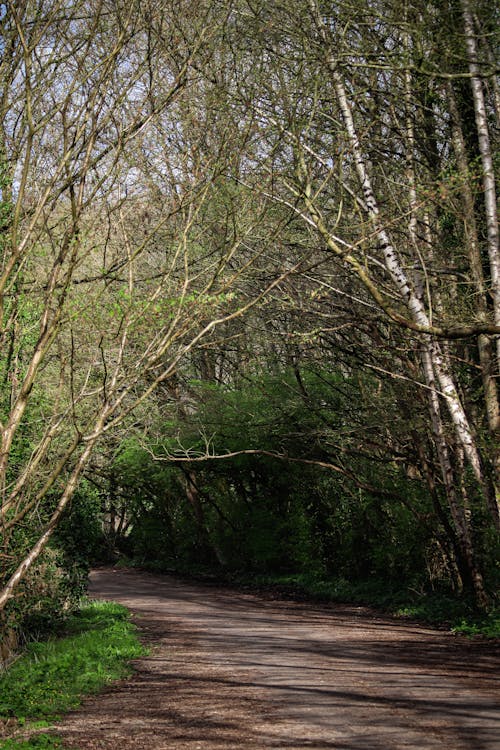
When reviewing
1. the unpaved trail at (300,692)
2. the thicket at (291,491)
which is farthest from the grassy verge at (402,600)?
the unpaved trail at (300,692)

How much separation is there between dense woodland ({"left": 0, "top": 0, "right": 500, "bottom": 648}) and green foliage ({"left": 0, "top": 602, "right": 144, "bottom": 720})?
3.04ft

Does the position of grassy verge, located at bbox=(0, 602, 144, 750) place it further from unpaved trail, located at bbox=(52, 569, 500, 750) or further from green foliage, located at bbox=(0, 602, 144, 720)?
unpaved trail, located at bbox=(52, 569, 500, 750)

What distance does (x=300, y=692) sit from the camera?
830 cm

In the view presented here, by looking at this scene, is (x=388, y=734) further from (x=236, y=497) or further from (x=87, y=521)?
(x=236, y=497)

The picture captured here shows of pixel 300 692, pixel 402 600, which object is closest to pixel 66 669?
pixel 300 692

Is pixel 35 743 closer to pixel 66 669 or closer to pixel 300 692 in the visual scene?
pixel 300 692

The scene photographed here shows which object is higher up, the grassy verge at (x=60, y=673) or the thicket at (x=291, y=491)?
the thicket at (x=291, y=491)

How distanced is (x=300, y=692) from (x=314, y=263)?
27.7 feet

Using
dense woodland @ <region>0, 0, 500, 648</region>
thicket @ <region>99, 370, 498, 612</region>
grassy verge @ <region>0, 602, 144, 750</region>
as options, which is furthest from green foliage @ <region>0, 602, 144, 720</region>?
thicket @ <region>99, 370, 498, 612</region>

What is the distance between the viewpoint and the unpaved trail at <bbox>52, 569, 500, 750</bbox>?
21.6 feet

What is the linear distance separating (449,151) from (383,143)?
1421 millimetres

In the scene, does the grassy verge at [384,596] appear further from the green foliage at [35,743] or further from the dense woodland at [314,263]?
the green foliage at [35,743]

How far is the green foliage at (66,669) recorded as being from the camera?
8.30m

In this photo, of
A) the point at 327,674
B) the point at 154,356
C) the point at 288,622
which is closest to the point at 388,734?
the point at 327,674
